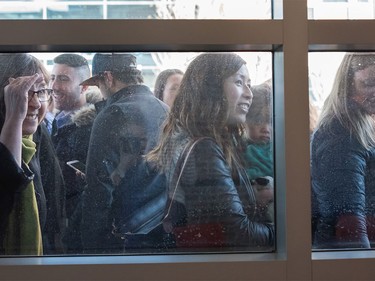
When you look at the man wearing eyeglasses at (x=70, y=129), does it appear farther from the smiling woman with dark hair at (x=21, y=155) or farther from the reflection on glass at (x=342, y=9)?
the reflection on glass at (x=342, y=9)

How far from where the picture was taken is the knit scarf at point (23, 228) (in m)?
3.01

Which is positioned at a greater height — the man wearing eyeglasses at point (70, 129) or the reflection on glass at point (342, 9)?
the reflection on glass at point (342, 9)

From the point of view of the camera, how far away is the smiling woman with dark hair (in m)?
3.01

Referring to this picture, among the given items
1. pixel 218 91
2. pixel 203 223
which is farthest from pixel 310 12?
pixel 203 223

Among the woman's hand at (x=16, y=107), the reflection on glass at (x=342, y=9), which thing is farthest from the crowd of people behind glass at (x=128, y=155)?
the reflection on glass at (x=342, y=9)

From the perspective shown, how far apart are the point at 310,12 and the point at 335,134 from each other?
Answer: 0.54 metres

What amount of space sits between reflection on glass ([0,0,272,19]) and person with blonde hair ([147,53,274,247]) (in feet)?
0.61

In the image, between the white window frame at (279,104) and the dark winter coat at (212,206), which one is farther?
the dark winter coat at (212,206)

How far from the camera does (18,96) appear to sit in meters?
3.01

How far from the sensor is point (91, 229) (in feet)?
9.95

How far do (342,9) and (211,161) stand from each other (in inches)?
34.2

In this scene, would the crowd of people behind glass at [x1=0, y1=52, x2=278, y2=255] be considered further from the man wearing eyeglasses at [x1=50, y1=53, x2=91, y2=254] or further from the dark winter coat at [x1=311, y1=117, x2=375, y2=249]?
the dark winter coat at [x1=311, y1=117, x2=375, y2=249]

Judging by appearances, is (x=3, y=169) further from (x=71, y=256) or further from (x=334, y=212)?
(x=334, y=212)

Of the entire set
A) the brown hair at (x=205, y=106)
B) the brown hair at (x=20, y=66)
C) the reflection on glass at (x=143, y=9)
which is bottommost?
the brown hair at (x=205, y=106)
